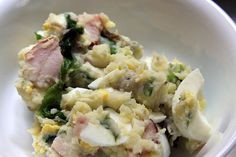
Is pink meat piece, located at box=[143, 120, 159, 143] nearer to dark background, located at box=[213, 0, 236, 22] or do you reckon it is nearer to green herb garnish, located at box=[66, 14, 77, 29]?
green herb garnish, located at box=[66, 14, 77, 29]

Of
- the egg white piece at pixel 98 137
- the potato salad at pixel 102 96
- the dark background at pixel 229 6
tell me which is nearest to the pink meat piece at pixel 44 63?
the potato salad at pixel 102 96

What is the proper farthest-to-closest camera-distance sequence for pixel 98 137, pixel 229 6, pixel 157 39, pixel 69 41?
pixel 229 6, pixel 157 39, pixel 69 41, pixel 98 137

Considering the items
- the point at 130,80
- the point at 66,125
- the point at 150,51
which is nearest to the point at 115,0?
the point at 150,51

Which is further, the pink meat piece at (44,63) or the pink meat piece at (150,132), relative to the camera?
the pink meat piece at (44,63)

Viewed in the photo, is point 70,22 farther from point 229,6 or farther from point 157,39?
point 229,6

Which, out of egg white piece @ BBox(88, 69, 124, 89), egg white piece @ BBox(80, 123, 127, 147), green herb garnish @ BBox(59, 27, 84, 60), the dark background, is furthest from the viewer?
the dark background

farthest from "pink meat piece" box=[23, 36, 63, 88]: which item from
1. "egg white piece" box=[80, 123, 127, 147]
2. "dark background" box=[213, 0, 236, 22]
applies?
"dark background" box=[213, 0, 236, 22]

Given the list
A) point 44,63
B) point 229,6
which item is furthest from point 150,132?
point 229,6

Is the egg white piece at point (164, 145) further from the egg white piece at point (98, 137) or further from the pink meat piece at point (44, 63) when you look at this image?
the pink meat piece at point (44, 63)
